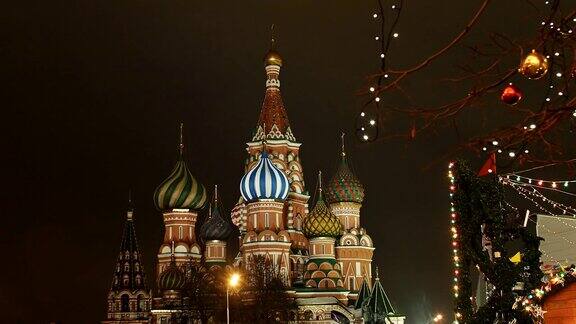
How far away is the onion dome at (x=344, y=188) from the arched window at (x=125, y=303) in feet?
50.5

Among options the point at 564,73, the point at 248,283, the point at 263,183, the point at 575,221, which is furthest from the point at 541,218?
the point at 263,183

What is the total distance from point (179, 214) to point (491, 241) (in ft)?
115

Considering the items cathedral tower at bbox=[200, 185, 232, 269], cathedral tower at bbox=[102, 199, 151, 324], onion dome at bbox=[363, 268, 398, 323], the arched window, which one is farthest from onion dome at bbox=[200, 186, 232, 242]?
the arched window

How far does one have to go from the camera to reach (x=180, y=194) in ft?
140

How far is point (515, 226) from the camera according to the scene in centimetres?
848

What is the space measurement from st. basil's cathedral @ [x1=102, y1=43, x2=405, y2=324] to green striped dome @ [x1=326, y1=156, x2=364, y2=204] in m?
0.05

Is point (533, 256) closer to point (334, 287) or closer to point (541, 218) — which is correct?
point (541, 218)

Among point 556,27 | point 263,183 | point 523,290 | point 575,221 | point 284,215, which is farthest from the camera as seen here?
point 284,215

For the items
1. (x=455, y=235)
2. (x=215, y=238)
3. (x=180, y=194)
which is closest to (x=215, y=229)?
(x=215, y=238)

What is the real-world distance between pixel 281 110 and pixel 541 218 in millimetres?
27838

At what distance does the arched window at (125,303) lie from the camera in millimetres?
53022

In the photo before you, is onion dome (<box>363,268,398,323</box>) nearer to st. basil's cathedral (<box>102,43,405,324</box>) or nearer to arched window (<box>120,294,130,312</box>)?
st. basil's cathedral (<box>102,43,405,324</box>)

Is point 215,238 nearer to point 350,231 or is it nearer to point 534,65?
point 350,231

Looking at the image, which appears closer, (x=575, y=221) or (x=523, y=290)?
(x=523, y=290)
